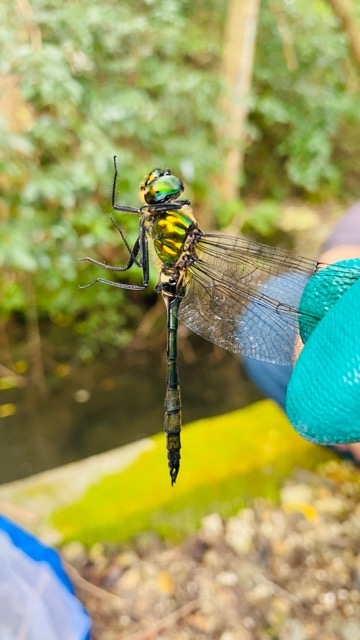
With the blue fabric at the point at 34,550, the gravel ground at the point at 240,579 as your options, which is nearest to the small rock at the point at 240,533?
the gravel ground at the point at 240,579

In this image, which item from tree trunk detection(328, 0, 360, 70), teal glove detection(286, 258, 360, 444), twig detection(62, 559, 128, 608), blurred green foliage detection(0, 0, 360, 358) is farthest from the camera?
tree trunk detection(328, 0, 360, 70)

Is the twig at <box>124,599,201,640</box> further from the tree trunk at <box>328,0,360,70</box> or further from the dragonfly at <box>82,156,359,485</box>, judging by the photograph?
the tree trunk at <box>328,0,360,70</box>

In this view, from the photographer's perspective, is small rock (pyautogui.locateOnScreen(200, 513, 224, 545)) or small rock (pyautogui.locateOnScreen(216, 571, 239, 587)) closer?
small rock (pyautogui.locateOnScreen(216, 571, 239, 587))

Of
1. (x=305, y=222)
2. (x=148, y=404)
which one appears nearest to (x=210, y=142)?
(x=305, y=222)

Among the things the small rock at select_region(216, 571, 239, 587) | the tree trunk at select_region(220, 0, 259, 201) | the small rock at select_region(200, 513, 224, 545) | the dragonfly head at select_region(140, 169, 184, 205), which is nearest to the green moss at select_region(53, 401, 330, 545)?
the small rock at select_region(200, 513, 224, 545)

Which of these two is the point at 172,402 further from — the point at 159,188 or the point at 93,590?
the point at 93,590

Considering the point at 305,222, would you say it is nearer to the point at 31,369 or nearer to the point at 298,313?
the point at 31,369

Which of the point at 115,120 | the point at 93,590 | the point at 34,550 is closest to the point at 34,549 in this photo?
the point at 34,550
